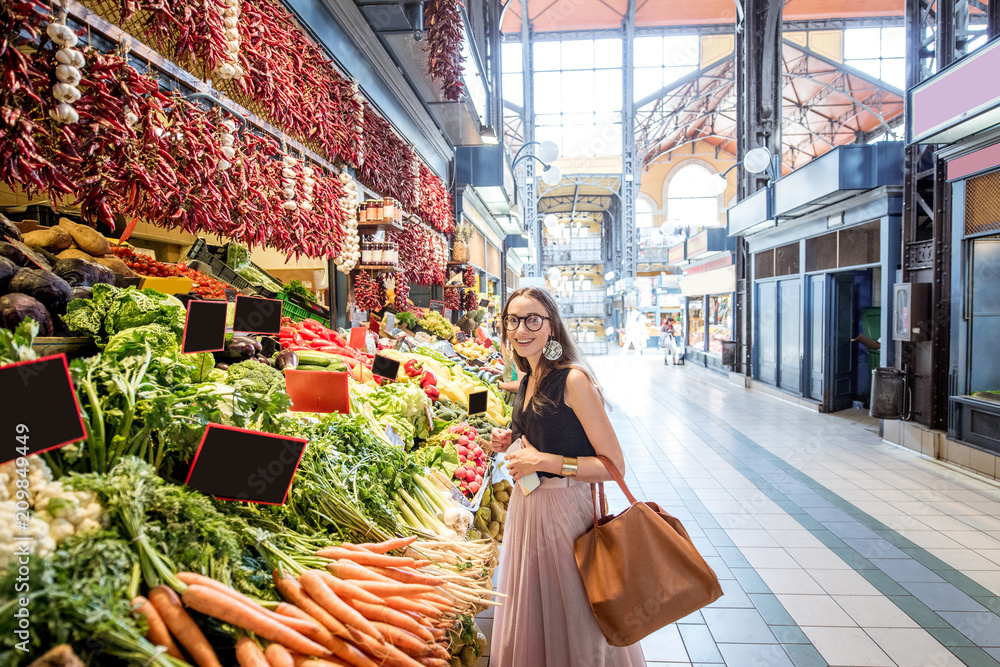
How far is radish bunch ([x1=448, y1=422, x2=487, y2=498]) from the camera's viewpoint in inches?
116

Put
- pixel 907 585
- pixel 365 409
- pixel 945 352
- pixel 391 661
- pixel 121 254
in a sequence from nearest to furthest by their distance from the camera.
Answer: pixel 391 661, pixel 365 409, pixel 121 254, pixel 907 585, pixel 945 352

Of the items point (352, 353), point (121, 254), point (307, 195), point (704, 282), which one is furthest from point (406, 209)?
point (704, 282)

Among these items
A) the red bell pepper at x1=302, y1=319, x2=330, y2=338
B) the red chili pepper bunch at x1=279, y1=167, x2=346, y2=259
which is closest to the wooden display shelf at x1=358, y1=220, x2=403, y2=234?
the red chili pepper bunch at x1=279, y1=167, x2=346, y2=259

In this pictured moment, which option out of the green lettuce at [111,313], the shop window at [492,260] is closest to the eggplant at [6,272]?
the green lettuce at [111,313]

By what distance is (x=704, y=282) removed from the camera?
16.4 m

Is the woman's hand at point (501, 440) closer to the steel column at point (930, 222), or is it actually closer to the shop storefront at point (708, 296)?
the steel column at point (930, 222)

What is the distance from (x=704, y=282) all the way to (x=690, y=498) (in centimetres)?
1285

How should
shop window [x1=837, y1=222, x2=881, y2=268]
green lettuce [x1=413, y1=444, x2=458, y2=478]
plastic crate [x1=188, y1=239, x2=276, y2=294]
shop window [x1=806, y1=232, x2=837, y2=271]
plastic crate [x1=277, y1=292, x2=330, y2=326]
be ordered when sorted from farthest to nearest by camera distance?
shop window [x1=806, y1=232, x2=837, y2=271], shop window [x1=837, y1=222, x2=881, y2=268], plastic crate [x1=277, y1=292, x2=330, y2=326], plastic crate [x1=188, y1=239, x2=276, y2=294], green lettuce [x1=413, y1=444, x2=458, y2=478]

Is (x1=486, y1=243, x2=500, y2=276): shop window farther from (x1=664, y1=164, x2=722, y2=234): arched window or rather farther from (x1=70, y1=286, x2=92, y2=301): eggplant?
(x1=664, y1=164, x2=722, y2=234): arched window

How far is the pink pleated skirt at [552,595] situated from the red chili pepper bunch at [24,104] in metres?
2.03

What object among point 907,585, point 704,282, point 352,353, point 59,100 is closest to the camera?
point 59,100

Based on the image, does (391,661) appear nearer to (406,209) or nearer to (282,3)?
(282,3)

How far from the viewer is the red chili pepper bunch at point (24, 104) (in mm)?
1690

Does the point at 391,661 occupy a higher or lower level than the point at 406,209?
lower
